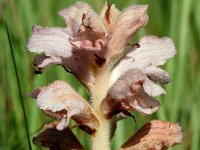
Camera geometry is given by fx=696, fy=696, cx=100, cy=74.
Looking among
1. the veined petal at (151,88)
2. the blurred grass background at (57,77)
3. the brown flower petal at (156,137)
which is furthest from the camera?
the blurred grass background at (57,77)

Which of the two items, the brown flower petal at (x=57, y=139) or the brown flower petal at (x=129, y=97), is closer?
the brown flower petal at (x=129, y=97)

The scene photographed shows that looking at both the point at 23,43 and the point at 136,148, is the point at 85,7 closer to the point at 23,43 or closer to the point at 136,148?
the point at 136,148

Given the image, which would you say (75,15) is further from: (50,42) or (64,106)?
(64,106)

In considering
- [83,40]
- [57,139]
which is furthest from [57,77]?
[83,40]

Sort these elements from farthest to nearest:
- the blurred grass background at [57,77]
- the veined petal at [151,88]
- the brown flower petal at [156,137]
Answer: the blurred grass background at [57,77] → the brown flower petal at [156,137] → the veined petal at [151,88]

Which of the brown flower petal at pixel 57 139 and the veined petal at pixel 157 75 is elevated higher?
the veined petal at pixel 157 75

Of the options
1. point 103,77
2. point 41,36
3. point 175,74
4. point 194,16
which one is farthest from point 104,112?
point 194,16

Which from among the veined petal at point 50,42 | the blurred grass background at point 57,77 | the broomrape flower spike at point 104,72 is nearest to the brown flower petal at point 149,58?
the broomrape flower spike at point 104,72

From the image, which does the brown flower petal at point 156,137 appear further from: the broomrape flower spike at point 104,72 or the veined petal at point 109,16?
the veined petal at point 109,16

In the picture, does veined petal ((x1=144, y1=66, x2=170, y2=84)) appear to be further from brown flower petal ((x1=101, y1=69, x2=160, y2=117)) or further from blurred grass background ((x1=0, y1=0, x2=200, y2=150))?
blurred grass background ((x1=0, y1=0, x2=200, y2=150))

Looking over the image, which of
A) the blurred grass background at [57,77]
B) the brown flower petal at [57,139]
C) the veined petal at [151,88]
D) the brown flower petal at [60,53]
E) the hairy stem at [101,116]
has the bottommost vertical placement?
the blurred grass background at [57,77]
